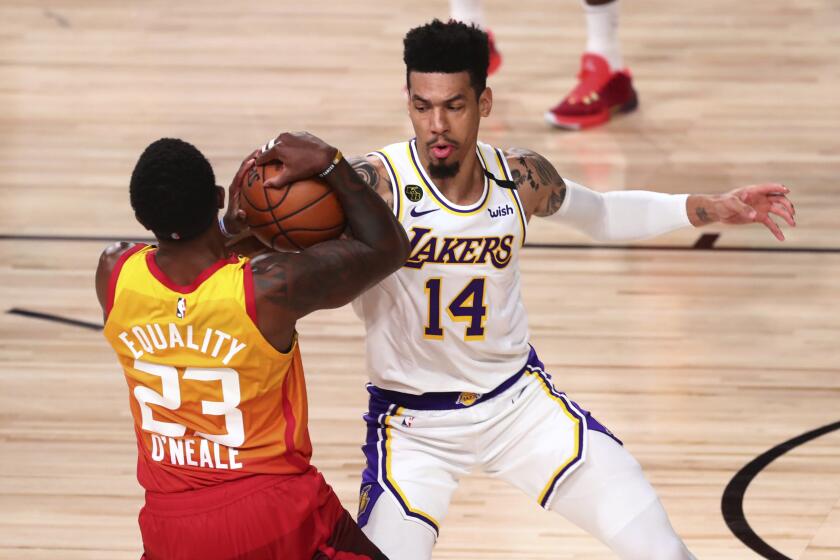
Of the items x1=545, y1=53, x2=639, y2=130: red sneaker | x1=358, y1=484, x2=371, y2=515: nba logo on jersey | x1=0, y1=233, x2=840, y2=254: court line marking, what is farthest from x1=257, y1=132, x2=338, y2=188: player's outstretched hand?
x1=545, y1=53, x2=639, y2=130: red sneaker

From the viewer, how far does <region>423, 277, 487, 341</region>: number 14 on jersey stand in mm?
4207

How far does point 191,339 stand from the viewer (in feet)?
11.3

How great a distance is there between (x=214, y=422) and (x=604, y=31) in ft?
21.1

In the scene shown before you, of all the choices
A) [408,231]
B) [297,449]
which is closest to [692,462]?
[408,231]

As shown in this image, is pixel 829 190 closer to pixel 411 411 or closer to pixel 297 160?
pixel 411 411

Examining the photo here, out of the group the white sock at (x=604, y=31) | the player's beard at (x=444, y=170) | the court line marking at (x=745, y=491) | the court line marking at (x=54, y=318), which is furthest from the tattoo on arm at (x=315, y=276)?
the white sock at (x=604, y=31)

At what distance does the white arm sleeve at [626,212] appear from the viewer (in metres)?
4.51

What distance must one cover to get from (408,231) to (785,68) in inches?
264

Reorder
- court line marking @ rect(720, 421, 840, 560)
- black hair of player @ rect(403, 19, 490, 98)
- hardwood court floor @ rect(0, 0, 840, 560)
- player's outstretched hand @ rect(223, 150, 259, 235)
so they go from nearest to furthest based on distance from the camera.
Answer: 1. player's outstretched hand @ rect(223, 150, 259, 235)
2. black hair of player @ rect(403, 19, 490, 98)
3. court line marking @ rect(720, 421, 840, 560)
4. hardwood court floor @ rect(0, 0, 840, 560)

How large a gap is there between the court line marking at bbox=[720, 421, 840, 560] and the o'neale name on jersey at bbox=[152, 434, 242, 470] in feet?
7.35

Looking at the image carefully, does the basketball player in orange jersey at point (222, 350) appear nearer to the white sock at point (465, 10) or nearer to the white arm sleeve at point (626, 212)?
the white arm sleeve at point (626, 212)

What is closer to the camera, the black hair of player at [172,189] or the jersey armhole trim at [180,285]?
the black hair of player at [172,189]

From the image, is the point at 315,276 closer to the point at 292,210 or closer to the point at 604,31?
the point at 292,210

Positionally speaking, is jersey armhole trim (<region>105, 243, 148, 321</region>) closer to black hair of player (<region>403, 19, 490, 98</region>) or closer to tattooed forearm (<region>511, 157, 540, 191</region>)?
black hair of player (<region>403, 19, 490, 98</region>)
